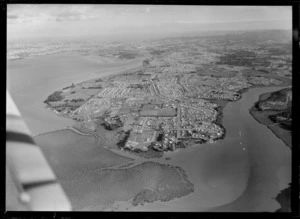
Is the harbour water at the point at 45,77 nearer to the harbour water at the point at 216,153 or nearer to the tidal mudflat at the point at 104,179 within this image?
the harbour water at the point at 216,153

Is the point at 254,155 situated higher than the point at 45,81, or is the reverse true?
the point at 45,81

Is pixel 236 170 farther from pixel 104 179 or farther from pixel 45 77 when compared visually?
pixel 45 77

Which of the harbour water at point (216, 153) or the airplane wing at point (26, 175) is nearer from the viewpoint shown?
the airplane wing at point (26, 175)

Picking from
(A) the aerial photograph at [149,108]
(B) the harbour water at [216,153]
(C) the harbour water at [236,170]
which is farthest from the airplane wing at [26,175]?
(C) the harbour water at [236,170]

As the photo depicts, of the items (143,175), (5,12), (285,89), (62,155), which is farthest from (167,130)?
(5,12)

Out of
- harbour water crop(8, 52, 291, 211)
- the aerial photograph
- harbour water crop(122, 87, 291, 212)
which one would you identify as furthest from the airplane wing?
harbour water crop(122, 87, 291, 212)

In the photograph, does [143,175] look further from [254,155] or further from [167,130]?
[254,155]

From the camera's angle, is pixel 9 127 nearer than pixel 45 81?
Yes

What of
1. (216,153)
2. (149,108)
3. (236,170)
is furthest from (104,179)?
(236,170)
